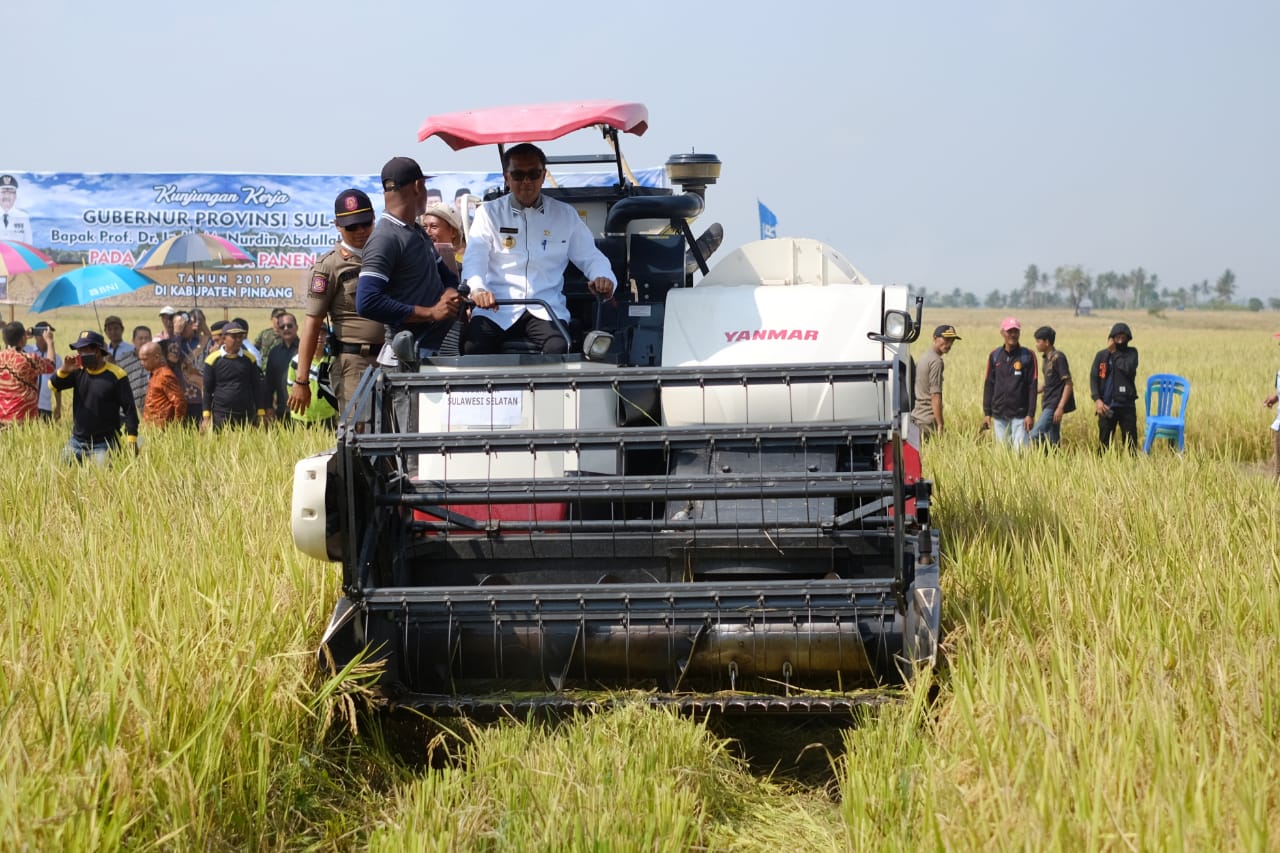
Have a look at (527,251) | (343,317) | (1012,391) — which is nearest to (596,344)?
(527,251)

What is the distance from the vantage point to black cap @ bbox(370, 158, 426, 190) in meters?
6.24

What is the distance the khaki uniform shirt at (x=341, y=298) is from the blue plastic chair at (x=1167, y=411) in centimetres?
981

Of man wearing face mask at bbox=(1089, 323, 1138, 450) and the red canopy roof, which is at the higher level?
the red canopy roof

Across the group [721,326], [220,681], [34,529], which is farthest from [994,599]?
[34,529]

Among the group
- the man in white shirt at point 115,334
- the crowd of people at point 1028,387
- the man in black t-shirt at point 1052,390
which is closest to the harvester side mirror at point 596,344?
the crowd of people at point 1028,387

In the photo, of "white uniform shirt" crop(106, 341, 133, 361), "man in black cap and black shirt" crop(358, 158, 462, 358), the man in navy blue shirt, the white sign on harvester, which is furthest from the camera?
"white uniform shirt" crop(106, 341, 133, 361)

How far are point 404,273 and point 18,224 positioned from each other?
64.3 feet

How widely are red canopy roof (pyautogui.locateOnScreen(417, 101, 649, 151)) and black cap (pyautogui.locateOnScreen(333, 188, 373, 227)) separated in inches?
25.9

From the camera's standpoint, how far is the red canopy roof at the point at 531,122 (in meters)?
5.94

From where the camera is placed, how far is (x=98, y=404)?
411 inches

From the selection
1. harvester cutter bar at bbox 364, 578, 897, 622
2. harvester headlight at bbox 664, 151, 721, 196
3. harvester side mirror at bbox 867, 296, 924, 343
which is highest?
harvester headlight at bbox 664, 151, 721, 196

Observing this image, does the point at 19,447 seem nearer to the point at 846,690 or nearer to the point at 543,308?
the point at 543,308

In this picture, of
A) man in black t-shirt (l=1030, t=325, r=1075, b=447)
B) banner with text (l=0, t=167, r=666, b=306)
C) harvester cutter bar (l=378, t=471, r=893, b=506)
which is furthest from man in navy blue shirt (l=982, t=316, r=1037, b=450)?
banner with text (l=0, t=167, r=666, b=306)

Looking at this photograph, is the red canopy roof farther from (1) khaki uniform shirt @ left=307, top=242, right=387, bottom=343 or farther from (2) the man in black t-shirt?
(2) the man in black t-shirt
